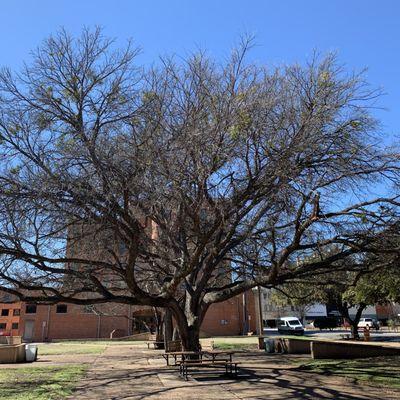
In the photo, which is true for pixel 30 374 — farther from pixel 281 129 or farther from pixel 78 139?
pixel 281 129

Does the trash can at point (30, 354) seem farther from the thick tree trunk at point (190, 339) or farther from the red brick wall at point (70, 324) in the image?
the red brick wall at point (70, 324)

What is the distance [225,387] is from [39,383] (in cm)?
578

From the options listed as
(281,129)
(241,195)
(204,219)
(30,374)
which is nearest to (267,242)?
(204,219)

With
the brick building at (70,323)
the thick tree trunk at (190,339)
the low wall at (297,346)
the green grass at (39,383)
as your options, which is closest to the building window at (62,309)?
the brick building at (70,323)

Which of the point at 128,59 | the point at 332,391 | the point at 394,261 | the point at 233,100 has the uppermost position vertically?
the point at 128,59

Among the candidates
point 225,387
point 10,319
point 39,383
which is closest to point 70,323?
point 10,319

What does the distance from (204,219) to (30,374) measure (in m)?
8.62

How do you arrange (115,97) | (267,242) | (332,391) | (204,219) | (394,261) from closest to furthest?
1. (332,391)
2. (115,97)
3. (204,219)
4. (394,261)
5. (267,242)

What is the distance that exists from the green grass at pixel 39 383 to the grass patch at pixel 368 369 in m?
8.10

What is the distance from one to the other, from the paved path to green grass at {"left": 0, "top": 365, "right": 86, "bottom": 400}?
1.55ft

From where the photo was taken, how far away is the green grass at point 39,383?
1131 centimetres

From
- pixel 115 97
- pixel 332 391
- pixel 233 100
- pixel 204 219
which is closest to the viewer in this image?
pixel 332 391

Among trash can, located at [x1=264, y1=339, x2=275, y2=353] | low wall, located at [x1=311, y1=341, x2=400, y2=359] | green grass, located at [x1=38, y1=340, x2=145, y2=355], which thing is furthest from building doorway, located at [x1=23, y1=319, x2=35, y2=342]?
low wall, located at [x1=311, y1=341, x2=400, y2=359]

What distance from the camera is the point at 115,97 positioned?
Answer: 12867 millimetres
